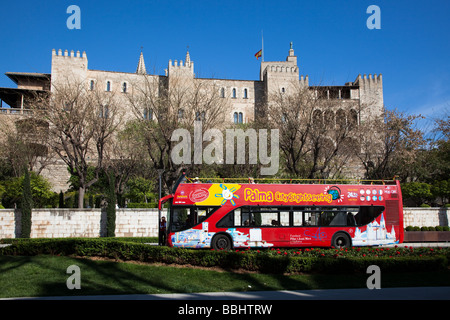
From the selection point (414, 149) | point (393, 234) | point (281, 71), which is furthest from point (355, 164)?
point (393, 234)

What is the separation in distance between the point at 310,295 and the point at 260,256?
280 centimetres

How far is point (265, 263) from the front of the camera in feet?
37.6

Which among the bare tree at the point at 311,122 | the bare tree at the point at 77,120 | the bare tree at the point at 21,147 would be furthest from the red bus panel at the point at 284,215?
the bare tree at the point at 21,147

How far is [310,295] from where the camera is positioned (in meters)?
9.01

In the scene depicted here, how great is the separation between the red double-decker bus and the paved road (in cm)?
655

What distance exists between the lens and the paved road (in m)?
8.62

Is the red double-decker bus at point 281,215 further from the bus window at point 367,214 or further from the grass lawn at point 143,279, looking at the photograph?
the grass lawn at point 143,279

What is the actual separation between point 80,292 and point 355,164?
42.6m

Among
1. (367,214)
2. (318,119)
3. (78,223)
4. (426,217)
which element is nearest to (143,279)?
(367,214)

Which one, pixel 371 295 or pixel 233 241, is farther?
pixel 233 241

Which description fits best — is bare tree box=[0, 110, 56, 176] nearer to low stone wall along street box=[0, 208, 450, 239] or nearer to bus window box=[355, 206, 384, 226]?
low stone wall along street box=[0, 208, 450, 239]
